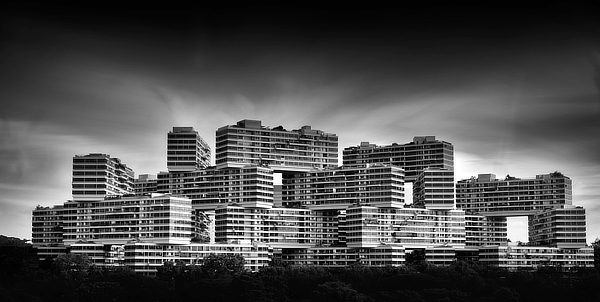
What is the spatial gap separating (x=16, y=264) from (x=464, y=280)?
77235 millimetres

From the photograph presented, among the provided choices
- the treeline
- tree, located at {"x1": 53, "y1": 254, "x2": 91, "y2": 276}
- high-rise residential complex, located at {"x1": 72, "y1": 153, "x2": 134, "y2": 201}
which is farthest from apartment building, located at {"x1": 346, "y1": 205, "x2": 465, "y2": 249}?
tree, located at {"x1": 53, "y1": 254, "x2": 91, "y2": 276}

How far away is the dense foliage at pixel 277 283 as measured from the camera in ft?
468

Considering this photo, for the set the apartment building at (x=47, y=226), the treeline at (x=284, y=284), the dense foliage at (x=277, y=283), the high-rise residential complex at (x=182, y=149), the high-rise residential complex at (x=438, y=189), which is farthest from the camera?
the high-rise residential complex at (x=438, y=189)

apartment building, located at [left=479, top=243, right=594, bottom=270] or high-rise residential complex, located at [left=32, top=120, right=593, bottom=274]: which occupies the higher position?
high-rise residential complex, located at [left=32, top=120, right=593, bottom=274]

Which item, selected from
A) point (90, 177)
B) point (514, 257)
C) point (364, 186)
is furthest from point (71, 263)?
point (514, 257)

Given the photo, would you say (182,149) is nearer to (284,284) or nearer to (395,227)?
(395,227)

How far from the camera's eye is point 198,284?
488 ft

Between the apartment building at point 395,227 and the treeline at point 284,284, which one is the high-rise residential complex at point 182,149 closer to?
the treeline at point 284,284

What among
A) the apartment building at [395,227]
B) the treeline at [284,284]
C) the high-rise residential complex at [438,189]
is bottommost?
the treeline at [284,284]

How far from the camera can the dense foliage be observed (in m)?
142

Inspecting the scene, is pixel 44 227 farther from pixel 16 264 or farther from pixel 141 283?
pixel 141 283

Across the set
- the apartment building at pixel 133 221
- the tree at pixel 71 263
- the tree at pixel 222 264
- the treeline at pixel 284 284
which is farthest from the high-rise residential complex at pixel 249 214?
the treeline at pixel 284 284

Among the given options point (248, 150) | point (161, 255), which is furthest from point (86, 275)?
point (248, 150)

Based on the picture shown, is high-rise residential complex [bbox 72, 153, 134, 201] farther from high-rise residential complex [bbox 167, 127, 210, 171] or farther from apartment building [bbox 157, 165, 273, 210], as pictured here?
high-rise residential complex [bbox 167, 127, 210, 171]
